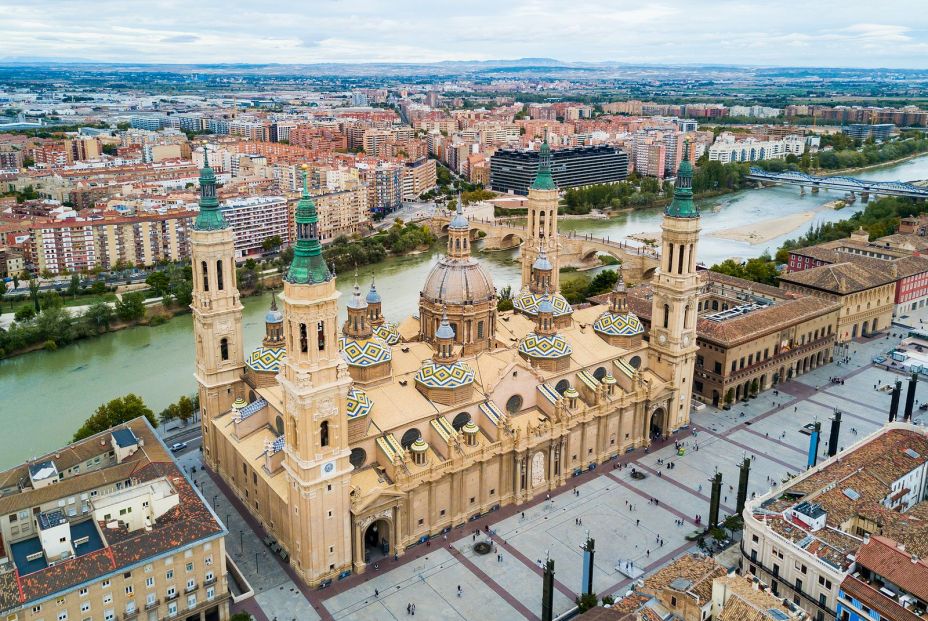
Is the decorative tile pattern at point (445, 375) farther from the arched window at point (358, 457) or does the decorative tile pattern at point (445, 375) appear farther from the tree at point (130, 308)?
the tree at point (130, 308)

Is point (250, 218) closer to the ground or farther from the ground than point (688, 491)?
farther from the ground

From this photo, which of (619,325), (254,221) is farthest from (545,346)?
(254,221)

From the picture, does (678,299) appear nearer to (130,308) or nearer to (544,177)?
(544,177)

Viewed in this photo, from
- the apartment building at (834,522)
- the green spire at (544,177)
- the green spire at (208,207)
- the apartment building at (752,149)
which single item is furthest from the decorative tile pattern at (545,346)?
the apartment building at (752,149)

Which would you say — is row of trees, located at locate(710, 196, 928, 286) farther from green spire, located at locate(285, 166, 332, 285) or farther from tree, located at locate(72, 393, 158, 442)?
tree, located at locate(72, 393, 158, 442)

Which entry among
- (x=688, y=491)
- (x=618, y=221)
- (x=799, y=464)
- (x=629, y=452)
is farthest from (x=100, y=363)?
(x=618, y=221)

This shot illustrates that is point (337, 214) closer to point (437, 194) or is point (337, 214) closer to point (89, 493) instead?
point (437, 194)
